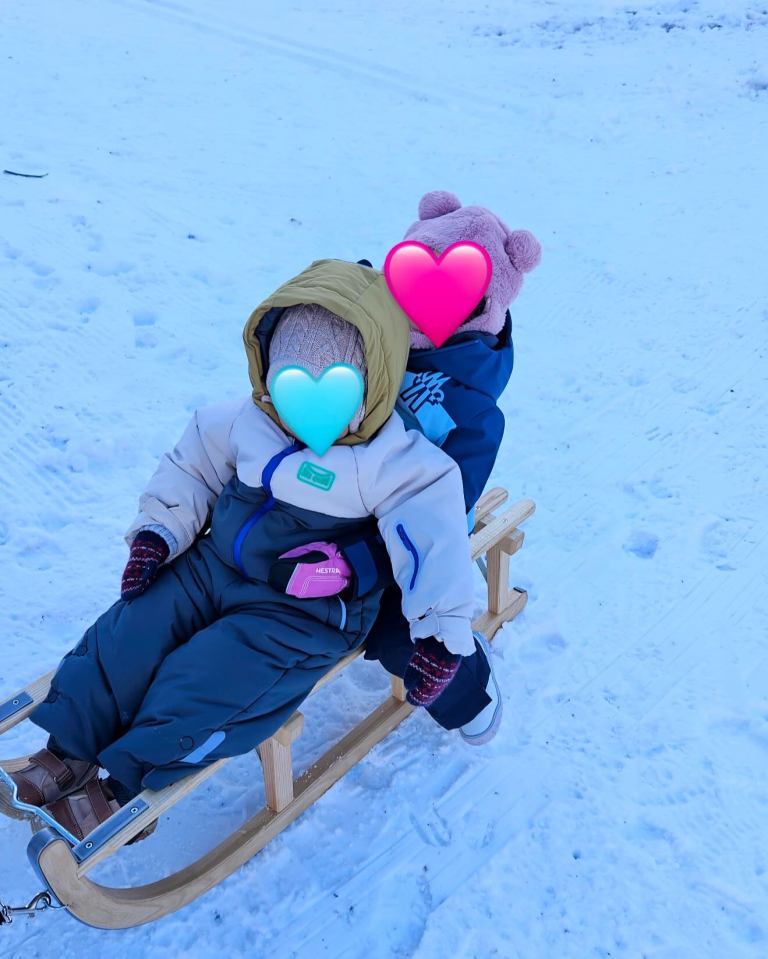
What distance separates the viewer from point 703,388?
4.13m

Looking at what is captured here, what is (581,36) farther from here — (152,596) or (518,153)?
(152,596)

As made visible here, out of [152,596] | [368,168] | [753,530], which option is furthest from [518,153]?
[152,596]

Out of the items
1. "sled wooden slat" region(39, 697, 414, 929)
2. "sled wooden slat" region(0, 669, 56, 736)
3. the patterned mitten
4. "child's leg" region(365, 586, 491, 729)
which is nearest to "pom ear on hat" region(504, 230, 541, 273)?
"child's leg" region(365, 586, 491, 729)

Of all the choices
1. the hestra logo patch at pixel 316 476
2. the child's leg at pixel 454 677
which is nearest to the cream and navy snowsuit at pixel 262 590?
the hestra logo patch at pixel 316 476

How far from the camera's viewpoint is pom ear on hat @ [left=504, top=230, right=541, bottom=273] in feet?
8.45

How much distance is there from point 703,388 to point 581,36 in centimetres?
474

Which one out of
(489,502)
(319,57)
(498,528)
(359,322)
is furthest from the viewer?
(319,57)

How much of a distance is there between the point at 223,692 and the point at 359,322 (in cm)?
86

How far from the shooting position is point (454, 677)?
2568mm

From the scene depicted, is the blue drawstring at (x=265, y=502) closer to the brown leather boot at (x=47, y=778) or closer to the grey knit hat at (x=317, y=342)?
the grey knit hat at (x=317, y=342)

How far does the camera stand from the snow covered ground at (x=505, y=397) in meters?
2.37

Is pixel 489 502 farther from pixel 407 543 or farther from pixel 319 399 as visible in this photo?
pixel 319 399

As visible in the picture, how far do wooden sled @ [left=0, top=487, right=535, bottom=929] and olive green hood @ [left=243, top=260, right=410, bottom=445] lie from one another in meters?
0.65

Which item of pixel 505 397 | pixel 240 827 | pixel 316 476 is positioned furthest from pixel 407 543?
pixel 505 397
